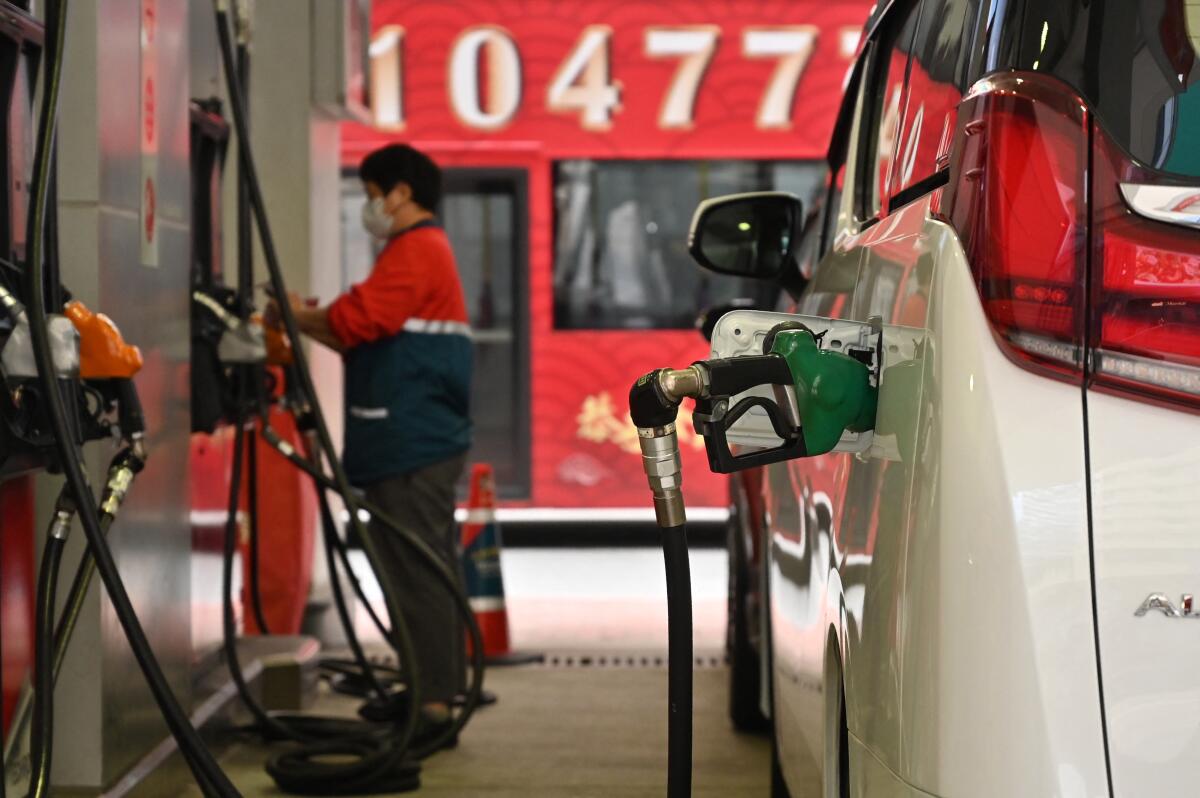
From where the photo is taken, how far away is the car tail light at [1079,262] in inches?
57.2

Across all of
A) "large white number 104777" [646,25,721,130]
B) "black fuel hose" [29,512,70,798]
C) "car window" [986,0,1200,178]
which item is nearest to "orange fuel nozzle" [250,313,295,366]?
"black fuel hose" [29,512,70,798]

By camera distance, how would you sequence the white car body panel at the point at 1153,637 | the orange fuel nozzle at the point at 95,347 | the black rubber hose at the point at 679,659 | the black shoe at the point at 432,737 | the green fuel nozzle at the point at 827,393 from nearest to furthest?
the white car body panel at the point at 1153,637 → the green fuel nozzle at the point at 827,393 → the black rubber hose at the point at 679,659 → the orange fuel nozzle at the point at 95,347 → the black shoe at the point at 432,737

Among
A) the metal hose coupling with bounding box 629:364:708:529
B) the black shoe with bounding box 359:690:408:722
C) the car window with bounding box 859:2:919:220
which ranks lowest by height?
the black shoe with bounding box 359:690:408:722

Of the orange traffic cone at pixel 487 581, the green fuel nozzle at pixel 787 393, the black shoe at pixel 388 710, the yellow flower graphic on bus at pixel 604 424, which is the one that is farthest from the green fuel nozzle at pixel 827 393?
the yellow flower graphic on bus at pixel 604 424

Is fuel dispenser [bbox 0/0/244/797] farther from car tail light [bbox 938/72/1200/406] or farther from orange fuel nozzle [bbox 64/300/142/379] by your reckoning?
car tail light [bbox 938/72/1200/406]

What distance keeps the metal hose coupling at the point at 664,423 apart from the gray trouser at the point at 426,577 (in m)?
3.15

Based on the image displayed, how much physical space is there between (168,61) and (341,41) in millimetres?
2621

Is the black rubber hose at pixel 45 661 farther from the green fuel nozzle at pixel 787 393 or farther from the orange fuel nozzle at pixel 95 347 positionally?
the green fuel nozzle at pixel 787 393

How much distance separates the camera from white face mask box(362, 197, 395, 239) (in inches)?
208

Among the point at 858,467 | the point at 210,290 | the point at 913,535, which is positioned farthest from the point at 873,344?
the point at 210,290

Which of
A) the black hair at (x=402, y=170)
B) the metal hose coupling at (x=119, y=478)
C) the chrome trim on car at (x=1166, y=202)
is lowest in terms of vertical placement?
the metal hose coupling at (x=119, y=478)

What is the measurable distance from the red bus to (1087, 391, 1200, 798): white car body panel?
8.59 m

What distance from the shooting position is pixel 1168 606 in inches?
56.0

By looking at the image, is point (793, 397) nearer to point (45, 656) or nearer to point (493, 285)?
point (45, 656)
